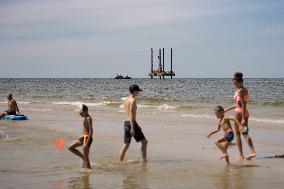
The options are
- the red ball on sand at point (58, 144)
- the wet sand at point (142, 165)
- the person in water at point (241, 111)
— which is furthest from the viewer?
the red ball on sand at point (58, 144)

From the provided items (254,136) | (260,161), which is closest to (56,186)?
(260,161)

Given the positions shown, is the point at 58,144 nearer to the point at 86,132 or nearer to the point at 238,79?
the point at 86,132

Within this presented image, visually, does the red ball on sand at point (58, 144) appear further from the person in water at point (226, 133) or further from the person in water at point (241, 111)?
the person in water at point (241, 111)

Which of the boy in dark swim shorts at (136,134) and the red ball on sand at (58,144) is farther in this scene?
the red ball on sand at (58,144)

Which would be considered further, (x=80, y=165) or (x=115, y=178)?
(x=80, y=165)

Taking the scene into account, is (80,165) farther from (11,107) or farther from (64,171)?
(11,107)

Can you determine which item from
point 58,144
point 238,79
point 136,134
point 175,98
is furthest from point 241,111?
point 175,98

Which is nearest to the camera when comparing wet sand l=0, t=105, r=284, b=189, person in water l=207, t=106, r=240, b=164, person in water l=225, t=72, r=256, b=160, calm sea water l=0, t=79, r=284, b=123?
wet sand l=0, t=105, r=284, b=189

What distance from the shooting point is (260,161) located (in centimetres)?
905

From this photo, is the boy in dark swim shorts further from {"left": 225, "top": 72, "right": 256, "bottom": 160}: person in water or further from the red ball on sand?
the red ball on sand

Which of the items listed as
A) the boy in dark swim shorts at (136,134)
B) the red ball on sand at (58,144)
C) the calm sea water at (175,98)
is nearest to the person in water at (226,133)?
the boy in dark swim shorts at (136,134)

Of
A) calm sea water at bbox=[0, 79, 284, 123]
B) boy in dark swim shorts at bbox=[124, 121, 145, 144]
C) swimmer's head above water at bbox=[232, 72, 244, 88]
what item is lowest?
calm sea water at bbox=[0, 79, 284, 123]

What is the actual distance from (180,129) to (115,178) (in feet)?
26.2

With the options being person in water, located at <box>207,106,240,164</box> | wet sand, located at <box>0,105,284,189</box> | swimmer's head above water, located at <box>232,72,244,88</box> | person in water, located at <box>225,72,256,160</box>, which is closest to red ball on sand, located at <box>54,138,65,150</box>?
wet sand, located at <box>0,105,284,189</box>
